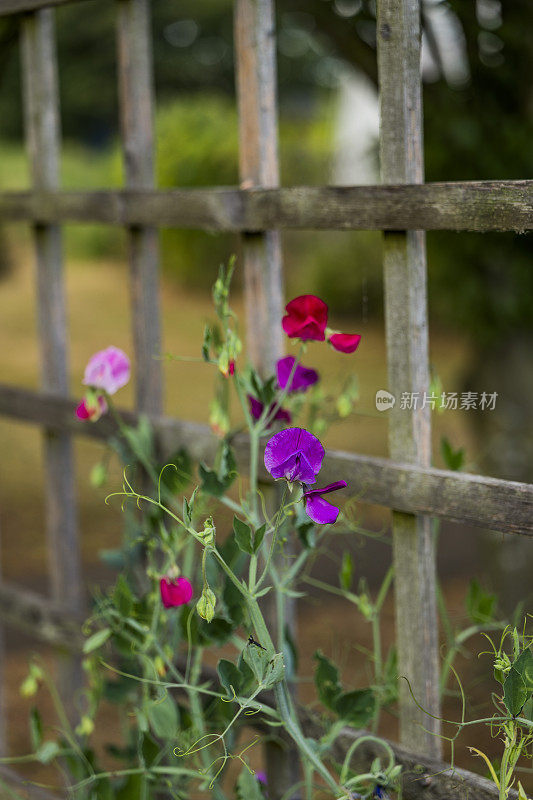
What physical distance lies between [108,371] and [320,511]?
50 cm

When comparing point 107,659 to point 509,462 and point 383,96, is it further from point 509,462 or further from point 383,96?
point 509,462

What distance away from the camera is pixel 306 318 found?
116cm

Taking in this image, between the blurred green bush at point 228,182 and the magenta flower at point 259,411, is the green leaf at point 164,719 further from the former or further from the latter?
the blurred green bush at point 228,182

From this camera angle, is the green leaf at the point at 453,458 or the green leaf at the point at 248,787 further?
the green leaf at the point at 453,458

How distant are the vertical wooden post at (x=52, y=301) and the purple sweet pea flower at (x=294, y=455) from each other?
0.92 metres

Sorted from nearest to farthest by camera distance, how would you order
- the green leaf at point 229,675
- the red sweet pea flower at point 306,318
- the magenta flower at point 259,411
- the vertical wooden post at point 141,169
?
the green leaf at point 229,675
the red sweet pea flower at point 306,318
the magenta flower at point 259,411
the vertical wooden post at point 141,169

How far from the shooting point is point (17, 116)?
10.2 meters

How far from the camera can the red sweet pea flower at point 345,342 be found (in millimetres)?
1166

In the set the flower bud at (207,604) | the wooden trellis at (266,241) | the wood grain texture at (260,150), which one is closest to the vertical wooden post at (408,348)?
the wooden trellis at (266,241)

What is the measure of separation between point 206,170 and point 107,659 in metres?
5.94

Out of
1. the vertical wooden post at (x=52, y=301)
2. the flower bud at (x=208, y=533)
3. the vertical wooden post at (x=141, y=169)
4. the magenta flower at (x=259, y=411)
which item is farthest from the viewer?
the vertical wooden post at (x=52, y=301)

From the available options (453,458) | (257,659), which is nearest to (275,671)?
(257,659)

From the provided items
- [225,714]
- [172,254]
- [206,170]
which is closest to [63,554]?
[225,714]

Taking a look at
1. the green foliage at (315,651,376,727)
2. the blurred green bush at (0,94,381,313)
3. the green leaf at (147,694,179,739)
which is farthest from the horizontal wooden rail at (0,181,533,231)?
the blurred green bush at (0,94,381,313)
